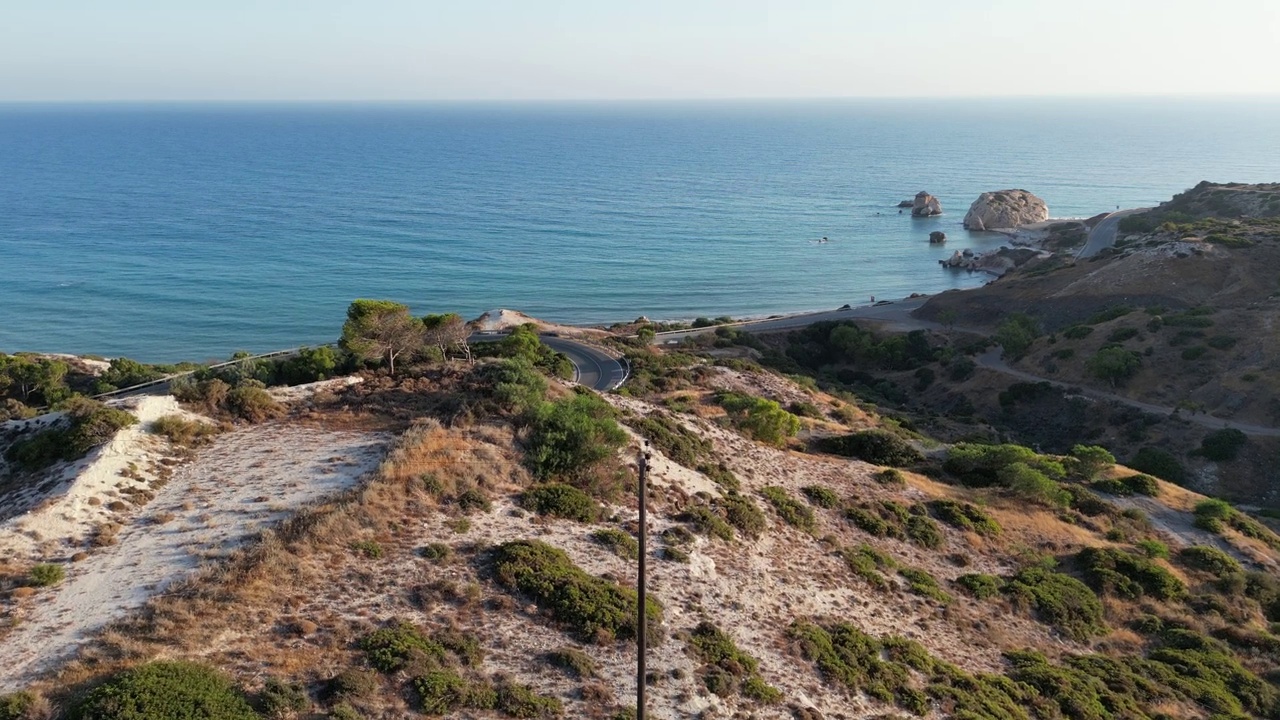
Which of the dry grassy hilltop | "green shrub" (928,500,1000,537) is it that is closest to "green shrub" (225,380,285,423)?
the dry grassy hilltop

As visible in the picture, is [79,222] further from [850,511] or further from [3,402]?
[850,511]

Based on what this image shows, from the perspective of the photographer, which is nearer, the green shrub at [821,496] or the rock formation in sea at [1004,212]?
the green shrub at [821,496]

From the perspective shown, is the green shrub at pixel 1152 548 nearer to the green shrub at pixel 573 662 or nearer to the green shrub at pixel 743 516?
the green shrub at pixel 743 516

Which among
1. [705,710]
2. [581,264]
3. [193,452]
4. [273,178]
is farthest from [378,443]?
[273,178]

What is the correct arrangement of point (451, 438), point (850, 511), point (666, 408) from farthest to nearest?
point (666, 408) → point (850, 511) → point (451, 438)

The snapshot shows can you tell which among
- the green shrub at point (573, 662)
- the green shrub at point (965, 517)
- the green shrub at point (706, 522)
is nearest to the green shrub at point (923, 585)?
the green shrub at point (965, 517)

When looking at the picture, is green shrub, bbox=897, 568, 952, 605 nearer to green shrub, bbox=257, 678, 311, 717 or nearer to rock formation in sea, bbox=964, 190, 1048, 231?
green shrub, bbox=257, 678, 311, 717
